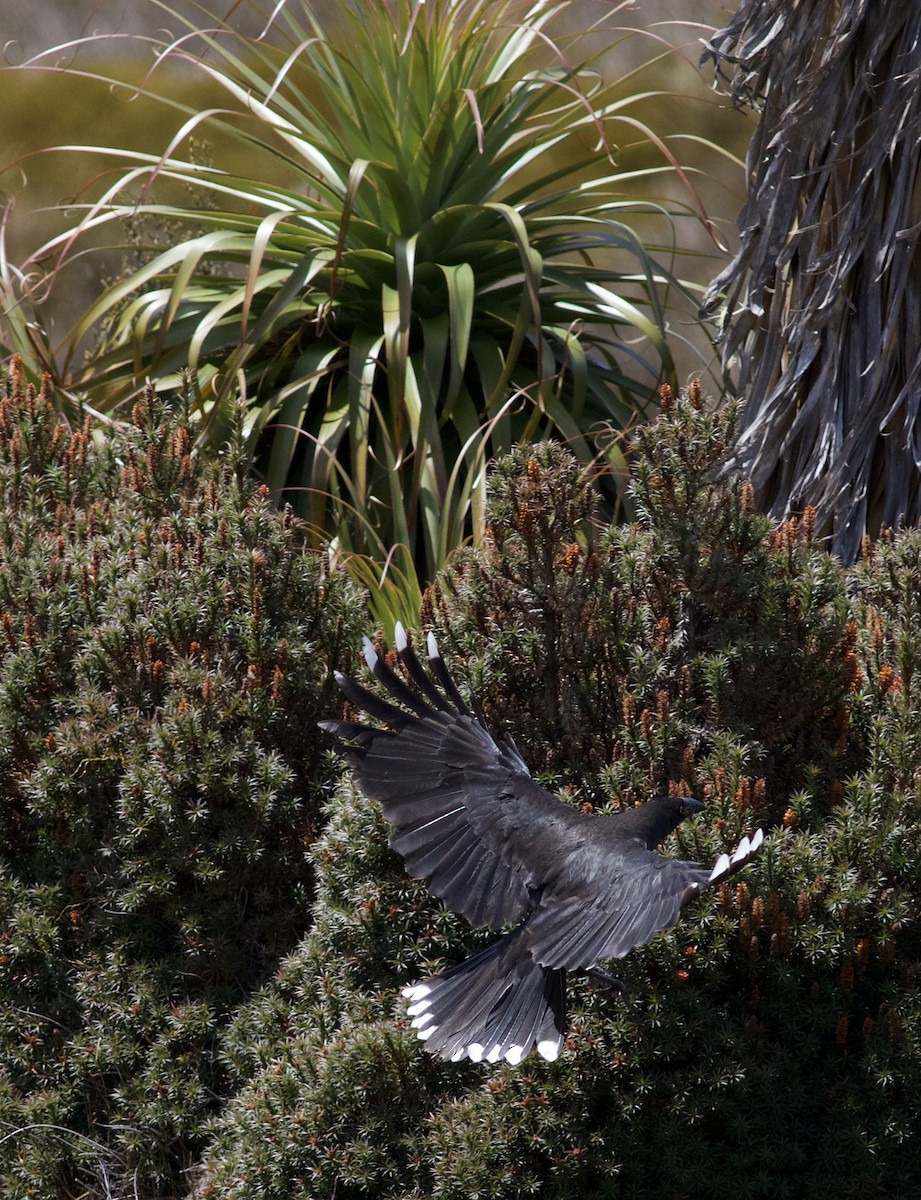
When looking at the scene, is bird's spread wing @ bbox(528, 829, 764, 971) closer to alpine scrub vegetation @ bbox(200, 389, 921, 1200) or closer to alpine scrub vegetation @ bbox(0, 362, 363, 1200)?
alpine scrub vegetation @ bbox(200, 389, 921, 1200)

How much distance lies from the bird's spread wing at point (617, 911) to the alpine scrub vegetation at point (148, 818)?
0.96 m

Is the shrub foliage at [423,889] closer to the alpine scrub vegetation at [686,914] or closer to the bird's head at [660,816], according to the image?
the alpine scrub vegetation at [686,914]

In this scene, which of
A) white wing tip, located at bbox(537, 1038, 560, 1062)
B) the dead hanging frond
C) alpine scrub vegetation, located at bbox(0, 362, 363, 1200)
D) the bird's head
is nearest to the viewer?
white wing tip, located at bbox(537, 1038, 560, 1062)

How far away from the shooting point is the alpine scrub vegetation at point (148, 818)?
9.48 ft

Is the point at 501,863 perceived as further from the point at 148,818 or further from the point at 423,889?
the point at 148,818

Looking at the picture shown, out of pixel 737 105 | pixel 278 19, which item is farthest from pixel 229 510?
pixel 278 19

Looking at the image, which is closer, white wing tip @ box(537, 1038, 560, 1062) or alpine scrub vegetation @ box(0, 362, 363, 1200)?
white wing tip @ box(537, 1038, 560, 1062)

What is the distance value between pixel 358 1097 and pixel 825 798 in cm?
122

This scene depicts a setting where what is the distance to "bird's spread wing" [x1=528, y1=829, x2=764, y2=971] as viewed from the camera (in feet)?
6.81

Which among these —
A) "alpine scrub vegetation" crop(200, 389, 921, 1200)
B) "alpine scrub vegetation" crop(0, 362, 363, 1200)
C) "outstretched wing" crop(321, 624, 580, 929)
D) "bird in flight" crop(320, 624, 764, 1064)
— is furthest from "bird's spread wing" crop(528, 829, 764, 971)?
"alpine scrub vegetation" crop(0, 362, 363, 1200)

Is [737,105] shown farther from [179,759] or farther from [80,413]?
[179,759]

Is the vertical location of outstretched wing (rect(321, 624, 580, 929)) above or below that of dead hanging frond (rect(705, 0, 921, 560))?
below

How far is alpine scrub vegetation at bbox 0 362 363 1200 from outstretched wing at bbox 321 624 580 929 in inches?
19.4

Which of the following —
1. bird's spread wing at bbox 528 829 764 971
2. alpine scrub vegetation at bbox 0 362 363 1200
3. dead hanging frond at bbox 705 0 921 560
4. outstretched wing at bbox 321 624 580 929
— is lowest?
alpine scrub vegetation at bbox 0 362 363 1200
